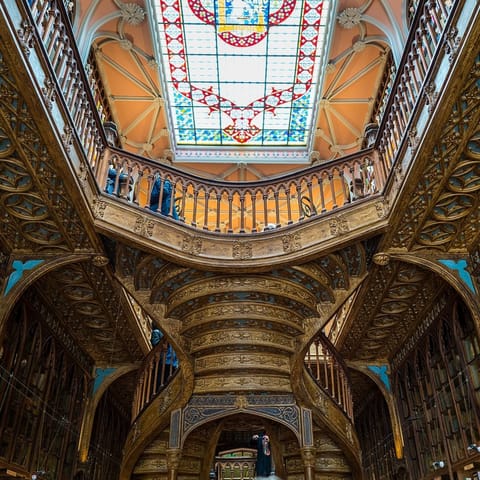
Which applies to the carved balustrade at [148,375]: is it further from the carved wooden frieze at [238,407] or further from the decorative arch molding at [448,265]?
the decorative arch molding at [448,265]

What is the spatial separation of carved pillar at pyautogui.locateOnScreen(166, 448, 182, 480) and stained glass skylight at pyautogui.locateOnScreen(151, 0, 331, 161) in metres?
6.85

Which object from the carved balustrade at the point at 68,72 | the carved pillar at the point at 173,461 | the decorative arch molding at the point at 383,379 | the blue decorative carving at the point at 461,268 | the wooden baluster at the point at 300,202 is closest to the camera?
the carved balustrade at the point at 68,72

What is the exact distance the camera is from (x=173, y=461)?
707cm

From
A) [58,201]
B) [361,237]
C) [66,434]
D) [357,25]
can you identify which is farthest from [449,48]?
[66,434]

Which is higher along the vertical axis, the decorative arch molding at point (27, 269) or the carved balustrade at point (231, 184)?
the carved balustrade at point (231, 184)

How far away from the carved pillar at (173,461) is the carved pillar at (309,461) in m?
1.93

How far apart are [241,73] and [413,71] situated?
543cm

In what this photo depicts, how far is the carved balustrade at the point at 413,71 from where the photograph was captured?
4.44m

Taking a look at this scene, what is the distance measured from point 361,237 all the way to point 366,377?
17.1ft

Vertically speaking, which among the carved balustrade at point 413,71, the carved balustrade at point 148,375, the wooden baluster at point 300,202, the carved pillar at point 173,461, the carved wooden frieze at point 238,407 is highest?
the carved balustrade at point 413,71

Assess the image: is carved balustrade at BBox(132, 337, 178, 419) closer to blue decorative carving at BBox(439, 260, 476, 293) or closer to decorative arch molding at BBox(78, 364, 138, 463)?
decorative arch molding at BBox(78, 364, 138, 463)

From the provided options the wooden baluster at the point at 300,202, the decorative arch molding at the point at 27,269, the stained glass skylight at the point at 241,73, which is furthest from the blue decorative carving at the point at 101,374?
the wooden baluster at the point at 300,202

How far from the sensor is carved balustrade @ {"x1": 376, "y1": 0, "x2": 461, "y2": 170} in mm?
4441

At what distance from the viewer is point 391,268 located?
643 cm
